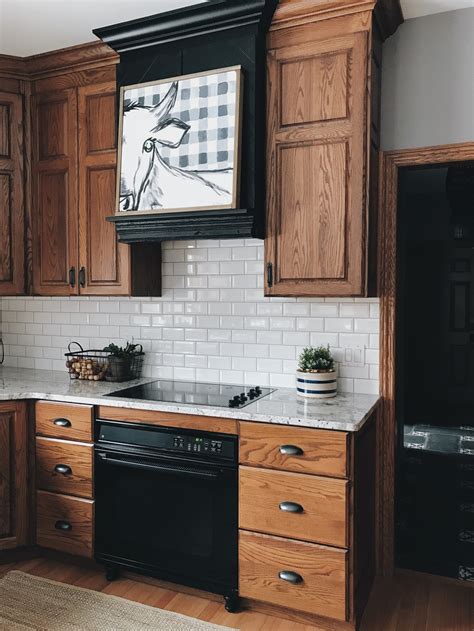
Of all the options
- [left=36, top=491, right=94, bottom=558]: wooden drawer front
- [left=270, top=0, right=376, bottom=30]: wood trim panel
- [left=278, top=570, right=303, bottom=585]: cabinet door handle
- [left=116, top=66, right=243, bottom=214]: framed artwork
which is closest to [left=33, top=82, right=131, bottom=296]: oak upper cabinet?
[left=116, top=66, right=243, bottom=214]: framed artwork

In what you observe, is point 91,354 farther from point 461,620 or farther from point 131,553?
point 461,620

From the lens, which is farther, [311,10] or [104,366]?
[104,366]

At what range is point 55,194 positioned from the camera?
3229mm

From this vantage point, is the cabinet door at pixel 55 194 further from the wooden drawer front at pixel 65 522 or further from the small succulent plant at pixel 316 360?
the small succulent plant at pixel 316 360

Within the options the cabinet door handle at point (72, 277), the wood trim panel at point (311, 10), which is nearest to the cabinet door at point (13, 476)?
the cabinet door handle at point (72, 277)

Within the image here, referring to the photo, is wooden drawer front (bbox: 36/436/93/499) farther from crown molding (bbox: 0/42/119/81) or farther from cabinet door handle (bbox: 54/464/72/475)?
crown molding (bbox: 0/42/119/81)

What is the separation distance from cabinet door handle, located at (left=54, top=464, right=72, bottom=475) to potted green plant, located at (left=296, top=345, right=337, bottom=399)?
1.24 metres

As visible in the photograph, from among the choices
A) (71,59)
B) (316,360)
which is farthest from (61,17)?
→ (316,360)

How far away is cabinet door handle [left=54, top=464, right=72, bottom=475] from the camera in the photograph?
2865 millimetres

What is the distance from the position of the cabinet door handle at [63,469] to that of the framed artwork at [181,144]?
134 centimetres

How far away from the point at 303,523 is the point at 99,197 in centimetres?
199

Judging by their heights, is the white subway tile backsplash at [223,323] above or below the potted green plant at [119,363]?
above

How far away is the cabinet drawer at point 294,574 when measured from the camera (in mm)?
2316

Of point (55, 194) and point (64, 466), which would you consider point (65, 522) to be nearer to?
point (64, 466)
